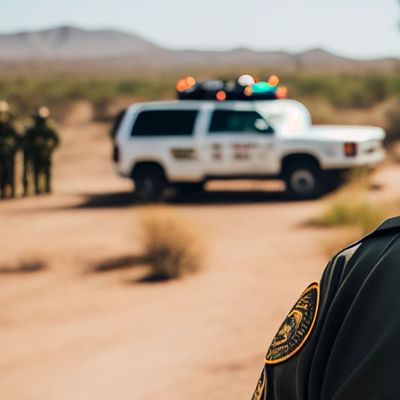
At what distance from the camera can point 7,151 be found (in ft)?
60.6

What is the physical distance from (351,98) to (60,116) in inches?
444

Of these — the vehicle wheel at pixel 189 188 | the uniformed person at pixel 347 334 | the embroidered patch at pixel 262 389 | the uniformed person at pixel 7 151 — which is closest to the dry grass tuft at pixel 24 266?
the vehicle wheel at pixel 189 188

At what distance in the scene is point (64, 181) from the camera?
78.1ft

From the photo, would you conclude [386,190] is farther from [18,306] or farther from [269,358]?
[269,358]

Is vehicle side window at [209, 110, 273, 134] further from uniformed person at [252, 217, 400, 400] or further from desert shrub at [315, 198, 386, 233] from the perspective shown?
uniformed person at [252, 217, 400, 400]

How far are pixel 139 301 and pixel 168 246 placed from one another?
1768 mm

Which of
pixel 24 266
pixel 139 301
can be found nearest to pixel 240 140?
pixel 24 266

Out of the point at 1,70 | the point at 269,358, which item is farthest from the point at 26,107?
the point at 1,70

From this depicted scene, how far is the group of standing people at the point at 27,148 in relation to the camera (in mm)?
18500

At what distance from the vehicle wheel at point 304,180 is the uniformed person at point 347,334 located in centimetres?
1508

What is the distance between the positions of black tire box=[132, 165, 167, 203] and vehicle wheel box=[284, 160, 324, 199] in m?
2.11

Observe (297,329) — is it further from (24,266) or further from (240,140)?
(240,140)

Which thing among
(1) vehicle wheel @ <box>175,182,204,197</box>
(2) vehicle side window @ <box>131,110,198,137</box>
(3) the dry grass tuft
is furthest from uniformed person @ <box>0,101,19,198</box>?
(3) the dry grass tuft

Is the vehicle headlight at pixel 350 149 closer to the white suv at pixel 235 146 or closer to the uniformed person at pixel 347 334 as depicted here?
the white suv at pixel 235 146
